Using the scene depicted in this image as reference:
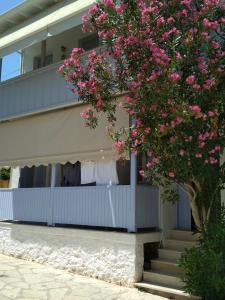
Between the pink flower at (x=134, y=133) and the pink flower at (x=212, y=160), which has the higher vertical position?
the pink flower at (x=134, y=133)

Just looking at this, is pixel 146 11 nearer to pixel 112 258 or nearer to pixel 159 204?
pixel 159 204

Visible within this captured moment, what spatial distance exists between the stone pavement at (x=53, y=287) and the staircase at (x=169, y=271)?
230 mm

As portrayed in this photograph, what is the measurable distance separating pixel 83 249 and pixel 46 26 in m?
5.88

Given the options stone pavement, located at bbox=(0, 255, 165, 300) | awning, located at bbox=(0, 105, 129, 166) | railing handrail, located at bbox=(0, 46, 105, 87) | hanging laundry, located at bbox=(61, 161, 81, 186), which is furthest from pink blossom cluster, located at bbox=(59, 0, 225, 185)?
hanging laundry, located at bbox=(61, 161, 81, 186)

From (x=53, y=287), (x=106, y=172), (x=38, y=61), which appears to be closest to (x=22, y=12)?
(x=38, y=61)

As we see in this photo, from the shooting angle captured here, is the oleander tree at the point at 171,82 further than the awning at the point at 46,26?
No

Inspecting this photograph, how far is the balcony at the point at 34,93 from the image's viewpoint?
463 inches

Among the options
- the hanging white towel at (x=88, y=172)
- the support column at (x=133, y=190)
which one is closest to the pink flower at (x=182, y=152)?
the support column at (x=133, y=190)

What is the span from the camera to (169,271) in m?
9.05

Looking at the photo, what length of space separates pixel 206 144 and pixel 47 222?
5.93 metres

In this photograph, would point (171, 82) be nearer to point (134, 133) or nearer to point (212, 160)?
point (134, 133)

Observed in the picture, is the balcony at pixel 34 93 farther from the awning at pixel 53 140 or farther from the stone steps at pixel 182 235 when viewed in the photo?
the stone steps at pixel 182 235

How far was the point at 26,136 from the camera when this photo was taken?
41.7ft

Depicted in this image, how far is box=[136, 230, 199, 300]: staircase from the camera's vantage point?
27.2 feet
